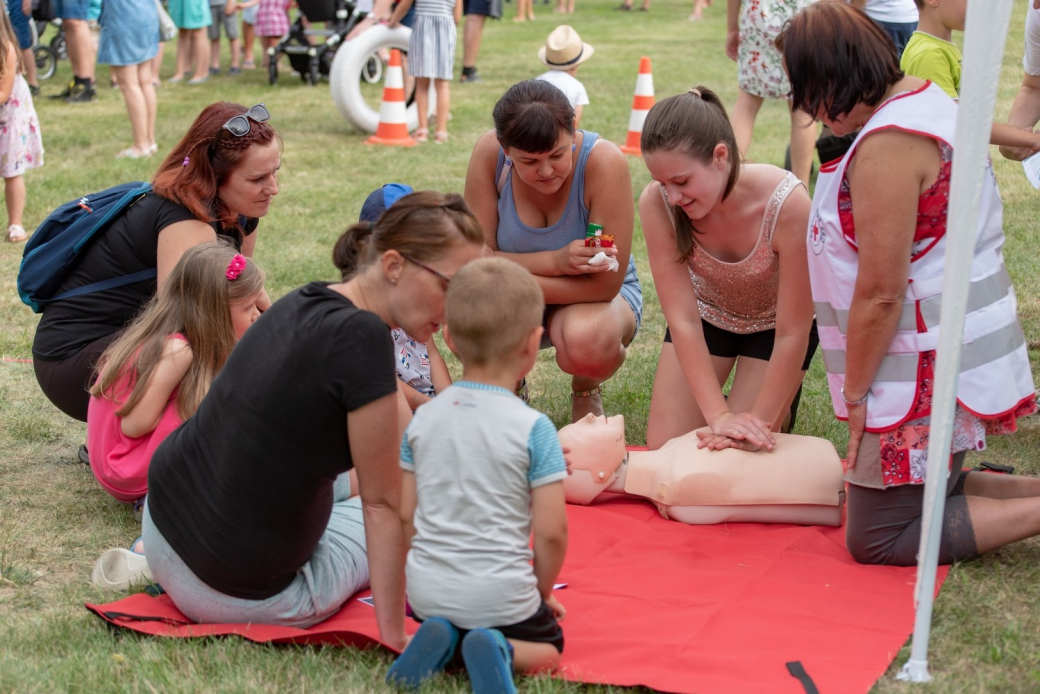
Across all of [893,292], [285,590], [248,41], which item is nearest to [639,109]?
[893,292]

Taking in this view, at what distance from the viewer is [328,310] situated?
224 cm

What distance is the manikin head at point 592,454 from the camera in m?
3.42

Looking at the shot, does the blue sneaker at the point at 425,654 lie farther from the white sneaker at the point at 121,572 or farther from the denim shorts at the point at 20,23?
the denim shorts at the point at 20,23

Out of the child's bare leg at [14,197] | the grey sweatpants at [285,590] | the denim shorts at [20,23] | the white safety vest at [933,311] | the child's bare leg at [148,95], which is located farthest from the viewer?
the denim shorts at [20,23]

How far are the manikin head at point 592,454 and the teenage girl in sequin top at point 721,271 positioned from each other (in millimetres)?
301

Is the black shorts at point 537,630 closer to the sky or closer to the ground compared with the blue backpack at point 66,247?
closer to the ground

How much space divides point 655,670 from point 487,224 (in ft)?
6.62

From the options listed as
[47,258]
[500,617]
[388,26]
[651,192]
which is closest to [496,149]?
[651,192]

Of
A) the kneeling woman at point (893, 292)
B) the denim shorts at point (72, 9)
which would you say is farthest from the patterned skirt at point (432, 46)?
the kneeling woman at point (893, 292)

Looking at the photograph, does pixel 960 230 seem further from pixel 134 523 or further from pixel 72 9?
pixel 72 9

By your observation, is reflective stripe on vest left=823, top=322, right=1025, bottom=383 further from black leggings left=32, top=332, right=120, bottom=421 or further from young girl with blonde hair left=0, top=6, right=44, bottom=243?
young girl with blonde hair left=0, top=6, right=44, bottom=243

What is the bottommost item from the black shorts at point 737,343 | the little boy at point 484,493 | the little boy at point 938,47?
the black shorts at point 737,343

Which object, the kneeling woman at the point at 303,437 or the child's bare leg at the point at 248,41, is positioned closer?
the kneeling woman at the point at 303,437

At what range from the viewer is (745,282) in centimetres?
353
